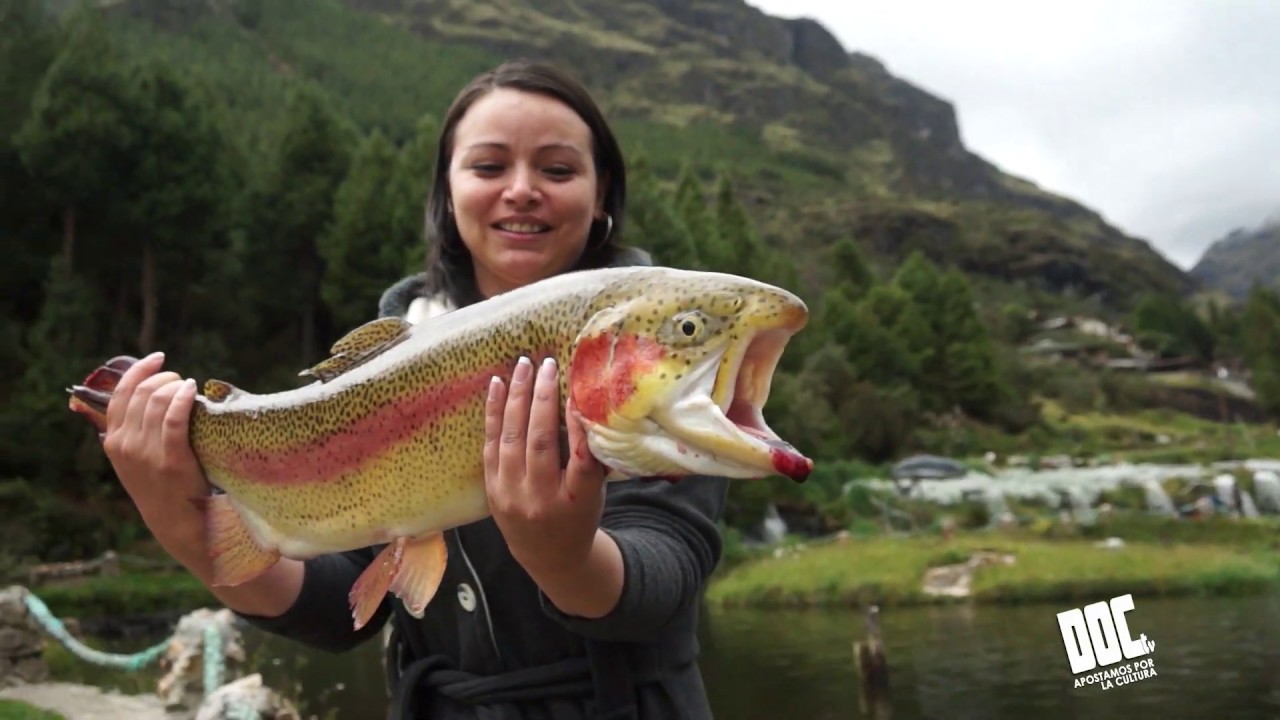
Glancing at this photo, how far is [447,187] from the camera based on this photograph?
278 centimetres

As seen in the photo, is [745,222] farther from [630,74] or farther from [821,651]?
[630,74]

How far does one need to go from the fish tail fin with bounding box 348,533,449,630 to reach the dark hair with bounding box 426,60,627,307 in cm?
78

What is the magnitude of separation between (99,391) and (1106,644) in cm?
1867

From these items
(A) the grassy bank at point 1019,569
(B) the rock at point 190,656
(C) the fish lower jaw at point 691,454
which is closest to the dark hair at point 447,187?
(C) the fish lower jaw at point 691,454

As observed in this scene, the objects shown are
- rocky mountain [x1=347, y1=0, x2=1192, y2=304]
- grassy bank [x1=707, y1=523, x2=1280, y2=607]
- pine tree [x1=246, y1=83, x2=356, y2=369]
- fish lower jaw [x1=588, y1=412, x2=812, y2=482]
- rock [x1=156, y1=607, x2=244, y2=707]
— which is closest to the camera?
fish lower jaw [x1=588, y1=412, x2=812, y2=482]

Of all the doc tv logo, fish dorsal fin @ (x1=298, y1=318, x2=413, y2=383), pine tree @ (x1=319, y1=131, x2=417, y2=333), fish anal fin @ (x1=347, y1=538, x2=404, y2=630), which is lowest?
the doc tv logo

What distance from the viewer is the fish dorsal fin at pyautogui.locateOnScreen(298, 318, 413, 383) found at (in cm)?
223

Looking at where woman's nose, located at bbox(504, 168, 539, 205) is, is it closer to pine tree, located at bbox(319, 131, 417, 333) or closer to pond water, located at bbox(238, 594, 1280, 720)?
pond water, located at bbox(238, 594, 1280, 720)

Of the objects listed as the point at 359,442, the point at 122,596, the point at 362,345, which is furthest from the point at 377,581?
the point at 122,596

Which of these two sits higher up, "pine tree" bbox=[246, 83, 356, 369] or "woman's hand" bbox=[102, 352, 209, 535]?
"pine tree" bbox=[246, 83, 356, 369]

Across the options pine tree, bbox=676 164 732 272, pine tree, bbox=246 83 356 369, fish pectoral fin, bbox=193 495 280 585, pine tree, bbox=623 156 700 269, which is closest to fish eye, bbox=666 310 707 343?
fish pectoral fin, bbox=193 495 280 585

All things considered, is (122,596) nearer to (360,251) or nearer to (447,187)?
(360,251)

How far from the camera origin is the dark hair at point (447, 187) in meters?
2.54

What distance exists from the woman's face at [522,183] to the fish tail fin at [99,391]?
851 mm
